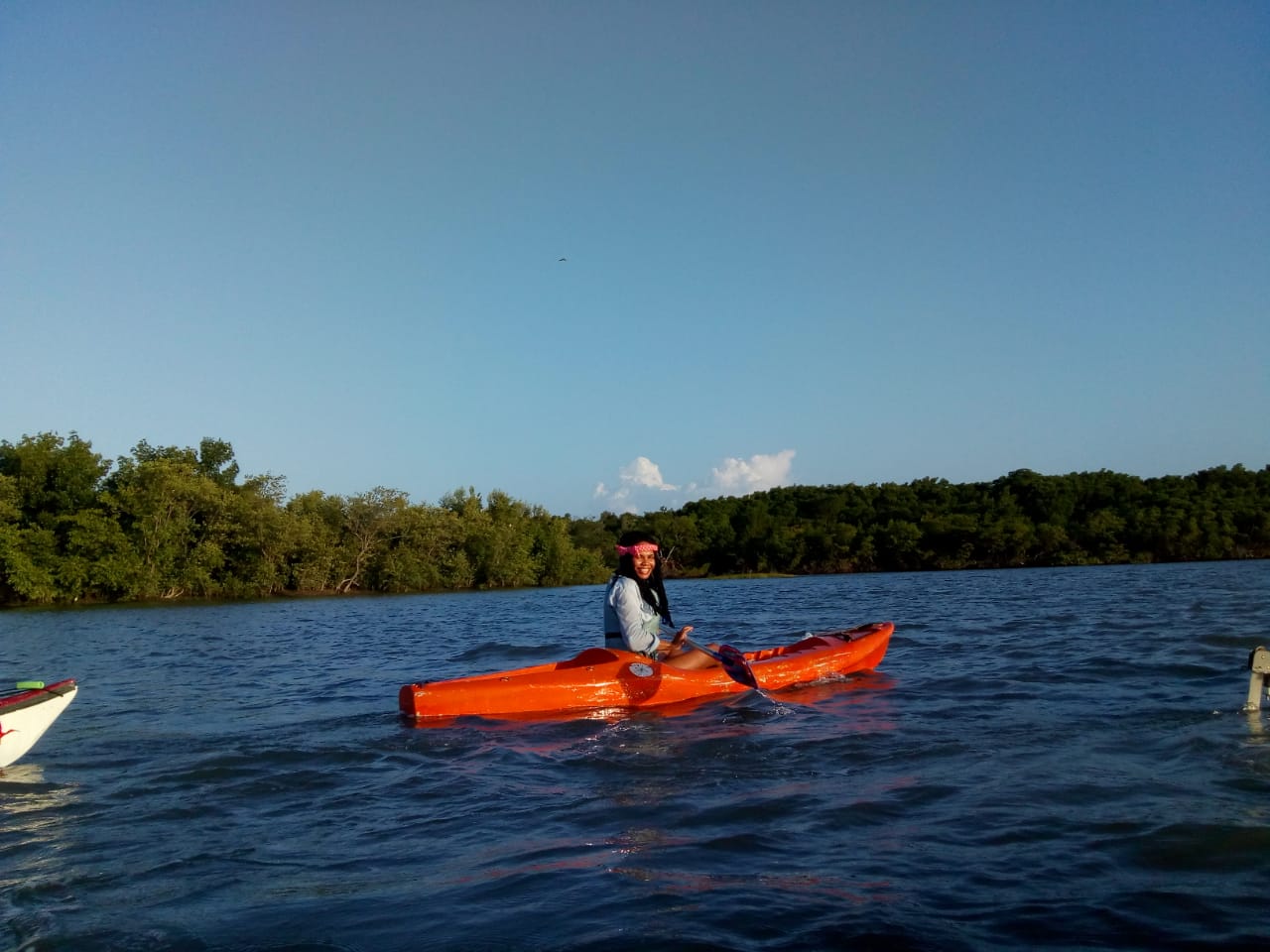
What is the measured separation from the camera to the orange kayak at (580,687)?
794 cm

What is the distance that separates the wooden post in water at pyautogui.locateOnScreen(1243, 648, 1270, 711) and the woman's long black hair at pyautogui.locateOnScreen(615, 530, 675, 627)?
455 centimetres

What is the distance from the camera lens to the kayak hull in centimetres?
595

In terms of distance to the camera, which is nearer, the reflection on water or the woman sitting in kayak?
the reflection on water

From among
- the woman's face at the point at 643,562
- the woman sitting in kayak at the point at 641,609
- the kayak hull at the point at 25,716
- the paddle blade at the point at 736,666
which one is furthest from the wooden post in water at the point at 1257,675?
the kayak hull at the point at 25,716

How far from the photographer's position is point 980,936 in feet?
10.5

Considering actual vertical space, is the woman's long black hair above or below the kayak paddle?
above

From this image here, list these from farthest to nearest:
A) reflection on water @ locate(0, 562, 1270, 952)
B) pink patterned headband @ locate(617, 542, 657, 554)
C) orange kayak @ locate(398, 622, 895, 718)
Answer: pink patterned headband @ locate(617, 542, 657, 554), orange kayak @ locate(398, 622, 895, 718), reflection on water @ locate(0, 562, 1270, 952)

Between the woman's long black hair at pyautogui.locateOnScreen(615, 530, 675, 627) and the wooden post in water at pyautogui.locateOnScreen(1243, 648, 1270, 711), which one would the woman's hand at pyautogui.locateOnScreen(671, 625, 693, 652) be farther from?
the wooden post in water at pyautogui.locateOnScreen(1243, 648, 1270, 711)

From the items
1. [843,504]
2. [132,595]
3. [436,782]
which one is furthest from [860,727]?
[843,504]

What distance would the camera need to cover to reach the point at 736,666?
8.41m

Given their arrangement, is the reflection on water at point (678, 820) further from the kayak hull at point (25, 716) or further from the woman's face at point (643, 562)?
the woman's face at point (643, 562)

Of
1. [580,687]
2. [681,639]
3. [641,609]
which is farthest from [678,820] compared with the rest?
[681,639]

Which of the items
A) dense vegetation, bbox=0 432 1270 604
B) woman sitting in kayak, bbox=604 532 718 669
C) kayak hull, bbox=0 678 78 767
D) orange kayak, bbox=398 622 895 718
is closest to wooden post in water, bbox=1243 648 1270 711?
orange kayak, bbox=398 622 895 718

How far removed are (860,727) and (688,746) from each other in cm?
141
